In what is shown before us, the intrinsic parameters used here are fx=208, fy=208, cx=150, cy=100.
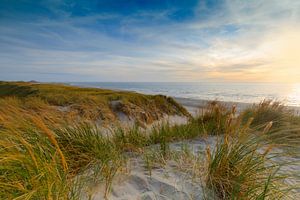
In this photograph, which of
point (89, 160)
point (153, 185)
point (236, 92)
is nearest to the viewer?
point (153, 185)

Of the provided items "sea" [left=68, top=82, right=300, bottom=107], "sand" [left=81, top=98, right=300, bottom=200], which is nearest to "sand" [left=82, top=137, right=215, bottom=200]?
"sand" [left=81, top=98, right=300, bottom=200]

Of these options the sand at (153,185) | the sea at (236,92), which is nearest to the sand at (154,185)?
the sand at (153,185)

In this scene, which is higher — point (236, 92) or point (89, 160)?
point (236, 92)

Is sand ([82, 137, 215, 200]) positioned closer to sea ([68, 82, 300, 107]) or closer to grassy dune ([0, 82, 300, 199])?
grassy dune ([0, 82, 300, 199])

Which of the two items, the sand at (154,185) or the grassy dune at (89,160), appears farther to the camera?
the sand at (154,185)

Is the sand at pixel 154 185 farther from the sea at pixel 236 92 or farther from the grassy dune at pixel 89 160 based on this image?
the sea at pixel 236 92

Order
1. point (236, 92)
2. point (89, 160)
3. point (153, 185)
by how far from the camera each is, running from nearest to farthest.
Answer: point (153, 185) < point (89, 160) < point (236, 92)

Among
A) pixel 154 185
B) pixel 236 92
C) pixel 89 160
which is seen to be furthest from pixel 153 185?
pixel 236 92

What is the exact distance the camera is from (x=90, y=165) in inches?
113

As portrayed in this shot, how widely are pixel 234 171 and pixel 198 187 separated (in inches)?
18.5

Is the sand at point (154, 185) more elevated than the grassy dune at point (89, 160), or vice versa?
the grassy dune at point (89, 160)

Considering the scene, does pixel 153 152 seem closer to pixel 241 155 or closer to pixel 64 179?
pixel 241 155

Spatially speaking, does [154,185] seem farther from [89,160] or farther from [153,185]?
[89,160]

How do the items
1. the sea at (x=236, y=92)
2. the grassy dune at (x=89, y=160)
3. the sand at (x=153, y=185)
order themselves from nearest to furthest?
the grassy dune at (x=89, y=160), the sand at (x=153, y=185), the sea at (x=236, y=92)
